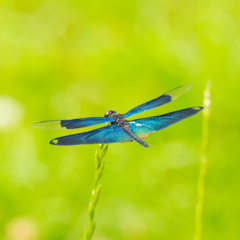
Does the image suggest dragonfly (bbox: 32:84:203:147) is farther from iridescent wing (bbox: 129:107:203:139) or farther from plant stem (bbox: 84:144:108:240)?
plant stem (bbox: 84:144:108:240)

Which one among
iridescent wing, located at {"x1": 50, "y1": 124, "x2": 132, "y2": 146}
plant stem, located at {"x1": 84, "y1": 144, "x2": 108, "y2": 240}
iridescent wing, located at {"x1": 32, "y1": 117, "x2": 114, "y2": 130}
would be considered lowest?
plant stem, located at {"x1": 84, "y1": 144, "x2": 108, "y2": 240}

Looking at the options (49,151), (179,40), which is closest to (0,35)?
(49,151)

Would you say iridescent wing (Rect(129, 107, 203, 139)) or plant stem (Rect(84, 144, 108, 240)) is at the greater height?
iridescent wing (Rect(129, 107, 203, 139))

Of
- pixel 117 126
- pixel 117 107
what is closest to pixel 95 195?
pixel 117 126

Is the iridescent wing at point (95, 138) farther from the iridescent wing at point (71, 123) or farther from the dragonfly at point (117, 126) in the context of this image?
the iridescent wing at point (71, 123)

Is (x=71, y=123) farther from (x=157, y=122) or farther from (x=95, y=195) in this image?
(x=95, y=195)

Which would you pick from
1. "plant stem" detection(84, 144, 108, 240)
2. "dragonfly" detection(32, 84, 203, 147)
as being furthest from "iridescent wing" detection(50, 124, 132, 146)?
"plant stem" detection(84, 144, 108, 240)

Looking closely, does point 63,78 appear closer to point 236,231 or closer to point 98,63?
point 98,63
